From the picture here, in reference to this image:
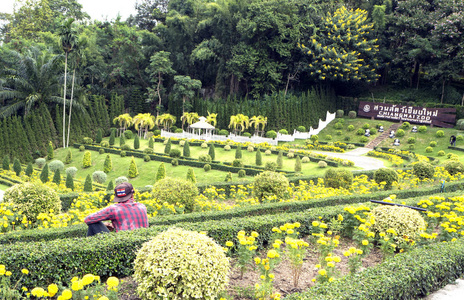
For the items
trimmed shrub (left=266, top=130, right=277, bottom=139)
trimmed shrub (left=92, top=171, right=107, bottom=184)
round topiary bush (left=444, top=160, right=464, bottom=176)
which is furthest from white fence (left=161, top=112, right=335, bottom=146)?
round topiary bush (left=444, top=160, right=464, bottom=176)

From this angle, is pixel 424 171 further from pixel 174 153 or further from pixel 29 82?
pixel 29 82

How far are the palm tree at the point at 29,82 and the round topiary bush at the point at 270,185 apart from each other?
30201mm

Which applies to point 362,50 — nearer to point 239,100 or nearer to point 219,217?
point 239,100

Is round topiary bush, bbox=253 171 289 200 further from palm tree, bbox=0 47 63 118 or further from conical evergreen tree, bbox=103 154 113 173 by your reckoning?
palm tree, bbox=0 47 63 118

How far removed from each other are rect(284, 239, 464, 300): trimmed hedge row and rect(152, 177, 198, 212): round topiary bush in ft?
20.7

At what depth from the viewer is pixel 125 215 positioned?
21.5 ft

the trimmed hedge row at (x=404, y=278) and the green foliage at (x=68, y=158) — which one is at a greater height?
the trimmed hedge row at (x=404, y=278)

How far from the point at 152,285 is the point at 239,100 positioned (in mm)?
42175

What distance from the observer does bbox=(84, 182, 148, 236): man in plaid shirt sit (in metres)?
6.30

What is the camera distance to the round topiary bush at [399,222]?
710cm

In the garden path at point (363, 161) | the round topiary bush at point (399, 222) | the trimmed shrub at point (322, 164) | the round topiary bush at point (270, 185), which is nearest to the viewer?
the round topiary bush at point (399, 222)

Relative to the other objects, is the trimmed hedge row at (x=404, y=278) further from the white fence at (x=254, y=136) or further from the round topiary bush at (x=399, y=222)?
the white fence at (x=254, y=136)

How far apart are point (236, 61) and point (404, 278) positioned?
39.4 meters

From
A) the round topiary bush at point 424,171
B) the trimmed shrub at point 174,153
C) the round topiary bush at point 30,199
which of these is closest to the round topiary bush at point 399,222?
the round topiary bush at point 30,199
